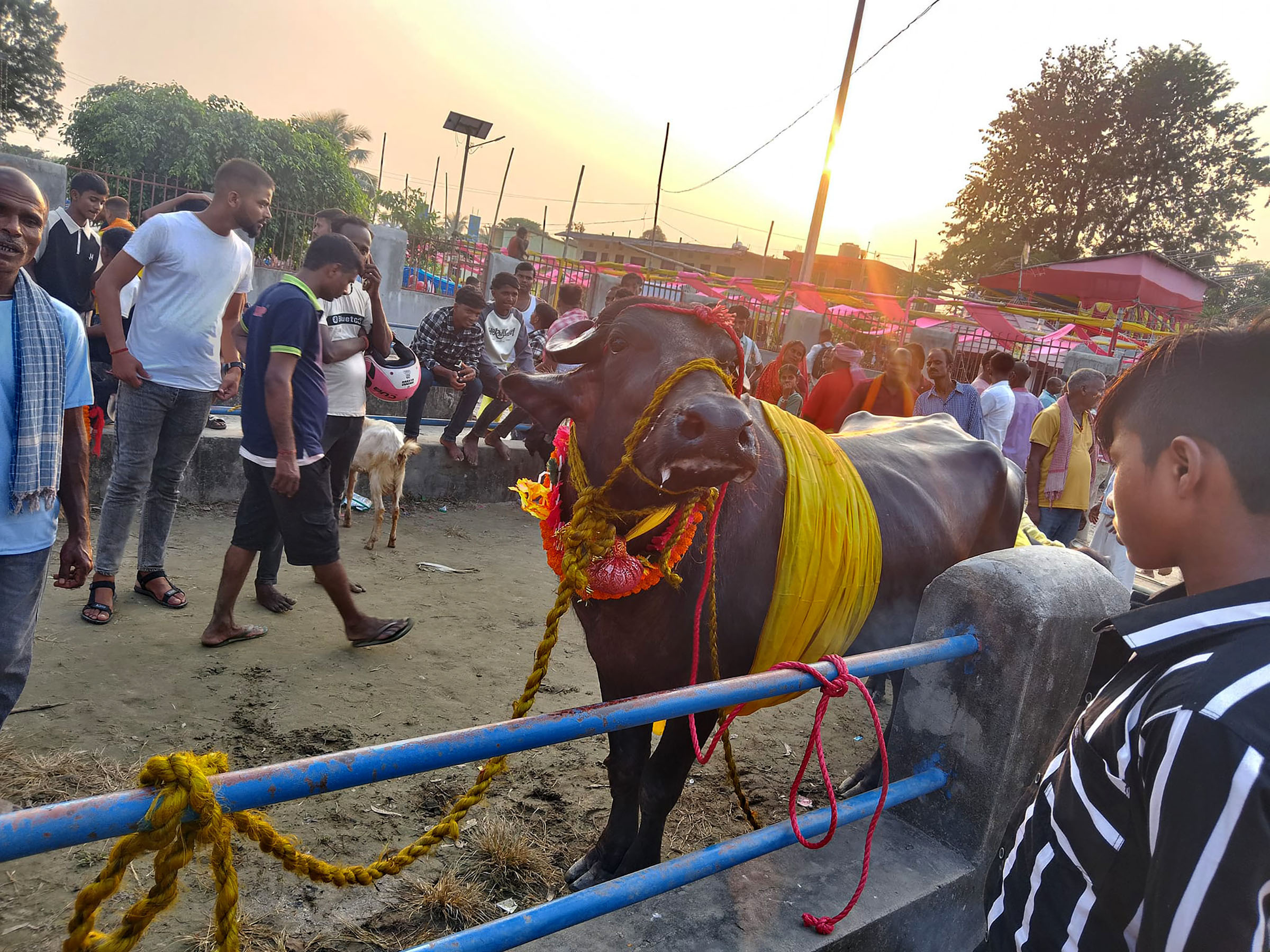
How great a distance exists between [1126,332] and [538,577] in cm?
1839

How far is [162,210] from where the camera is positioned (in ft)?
19.8

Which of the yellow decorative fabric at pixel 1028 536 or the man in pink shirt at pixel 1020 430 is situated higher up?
the man in pink shirt at pixel 1020 430

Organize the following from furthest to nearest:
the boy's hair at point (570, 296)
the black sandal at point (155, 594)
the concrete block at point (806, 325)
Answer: the concrete block at point (806, 325) → the boy's hair at point (570, 296) → the black sandal at point (155, 594)

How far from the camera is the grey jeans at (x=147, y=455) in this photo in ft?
13.2

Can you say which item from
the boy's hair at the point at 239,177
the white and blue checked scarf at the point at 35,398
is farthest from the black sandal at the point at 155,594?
the white and blue checked scarf at the point at 35,398

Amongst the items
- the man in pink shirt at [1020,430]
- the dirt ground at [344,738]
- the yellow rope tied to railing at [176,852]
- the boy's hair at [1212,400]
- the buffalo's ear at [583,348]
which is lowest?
the dirt ground at [344,738]

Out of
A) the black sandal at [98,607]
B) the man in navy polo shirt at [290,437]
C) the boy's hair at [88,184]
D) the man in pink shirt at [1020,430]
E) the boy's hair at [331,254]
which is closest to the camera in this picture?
the man in navy polo shirt at [290,437]

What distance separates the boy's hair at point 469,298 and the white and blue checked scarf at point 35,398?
4668mm

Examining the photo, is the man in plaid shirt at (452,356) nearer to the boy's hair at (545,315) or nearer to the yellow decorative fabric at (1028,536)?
the boy's hair at (545,315)

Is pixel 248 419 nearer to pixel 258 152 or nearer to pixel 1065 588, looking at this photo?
pixel 1065 588

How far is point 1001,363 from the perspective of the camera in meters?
7.39

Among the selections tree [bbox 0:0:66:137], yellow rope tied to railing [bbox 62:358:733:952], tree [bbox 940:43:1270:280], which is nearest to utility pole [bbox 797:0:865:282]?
yellow rope tied to railing [bbox 62:358:733:952]

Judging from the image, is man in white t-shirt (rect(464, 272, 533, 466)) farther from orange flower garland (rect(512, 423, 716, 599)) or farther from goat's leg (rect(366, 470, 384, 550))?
orange flower garland (rect(512, 423, 716, 599))

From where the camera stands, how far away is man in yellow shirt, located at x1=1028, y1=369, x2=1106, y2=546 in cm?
652
